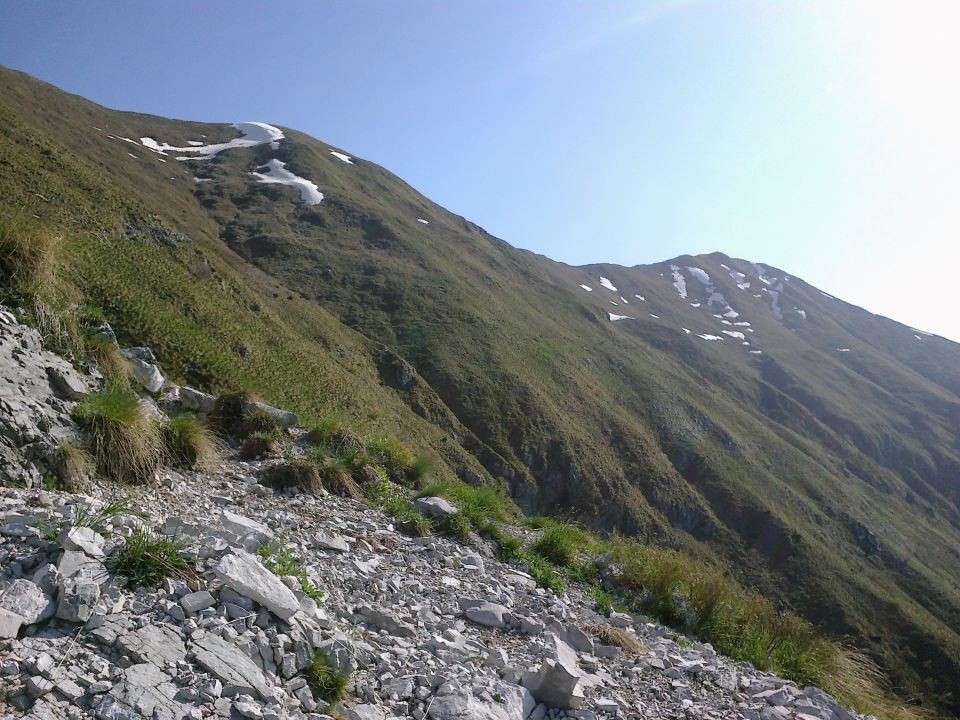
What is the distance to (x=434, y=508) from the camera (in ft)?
32.3

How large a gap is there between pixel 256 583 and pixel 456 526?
4731 mm

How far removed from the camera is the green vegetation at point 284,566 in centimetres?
572

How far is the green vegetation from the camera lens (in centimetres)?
572

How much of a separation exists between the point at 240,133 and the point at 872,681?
119 m

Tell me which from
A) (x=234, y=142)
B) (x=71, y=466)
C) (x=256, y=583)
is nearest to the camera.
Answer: (x=256, y=583)

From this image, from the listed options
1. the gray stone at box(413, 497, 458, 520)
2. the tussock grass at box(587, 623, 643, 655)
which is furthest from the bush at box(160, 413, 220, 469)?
the tussock grass at box(587, 623, 643, 655)

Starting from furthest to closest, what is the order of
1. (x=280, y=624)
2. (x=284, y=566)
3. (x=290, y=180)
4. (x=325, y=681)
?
(x=290, y=180)
(x=284, y=566)
(x=280, y=624)
(x=325, y=681)

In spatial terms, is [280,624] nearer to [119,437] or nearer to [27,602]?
[27,602]

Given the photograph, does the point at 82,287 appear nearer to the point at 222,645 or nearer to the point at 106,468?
the point at 106,468

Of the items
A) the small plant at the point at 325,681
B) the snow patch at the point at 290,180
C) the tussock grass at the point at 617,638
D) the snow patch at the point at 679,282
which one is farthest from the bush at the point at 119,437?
the snow patch at the point at 679,282

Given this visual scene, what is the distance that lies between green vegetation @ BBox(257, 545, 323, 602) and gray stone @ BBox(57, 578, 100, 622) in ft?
5.29

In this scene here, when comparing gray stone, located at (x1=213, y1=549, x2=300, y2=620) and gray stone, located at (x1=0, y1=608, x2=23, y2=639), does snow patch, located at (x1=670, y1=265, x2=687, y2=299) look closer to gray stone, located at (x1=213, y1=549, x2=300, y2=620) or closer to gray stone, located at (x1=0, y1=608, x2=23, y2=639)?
gray stone, located at (x1=213, y1=549, x2=300, y2=620)

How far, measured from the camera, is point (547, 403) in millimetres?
58625

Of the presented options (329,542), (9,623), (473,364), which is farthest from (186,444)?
(473,364)
